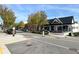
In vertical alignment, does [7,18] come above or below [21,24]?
above

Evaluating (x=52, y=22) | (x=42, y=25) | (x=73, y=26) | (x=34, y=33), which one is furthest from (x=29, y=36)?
(x=73, y=26)

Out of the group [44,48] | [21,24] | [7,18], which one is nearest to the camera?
[44,48]

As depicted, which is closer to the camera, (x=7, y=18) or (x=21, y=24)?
(x=21, y=24)

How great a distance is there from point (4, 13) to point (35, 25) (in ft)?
19.3

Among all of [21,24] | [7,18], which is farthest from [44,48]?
[7,18]

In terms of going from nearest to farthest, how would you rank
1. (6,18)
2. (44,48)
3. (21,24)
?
(44,48), (21,24), (6,18)

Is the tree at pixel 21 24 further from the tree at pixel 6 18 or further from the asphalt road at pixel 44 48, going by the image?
the asphalt road at pixel 44 48

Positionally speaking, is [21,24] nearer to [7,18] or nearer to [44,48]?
[7,18]

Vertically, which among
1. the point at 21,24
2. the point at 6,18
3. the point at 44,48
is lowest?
the point at 44,48

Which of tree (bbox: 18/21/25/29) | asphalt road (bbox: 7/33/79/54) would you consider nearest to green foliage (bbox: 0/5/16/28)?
tree (bbox: 18/21/25/29)

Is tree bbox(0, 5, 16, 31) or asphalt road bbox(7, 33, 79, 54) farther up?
tree bbox(0, 5, 16, 31)

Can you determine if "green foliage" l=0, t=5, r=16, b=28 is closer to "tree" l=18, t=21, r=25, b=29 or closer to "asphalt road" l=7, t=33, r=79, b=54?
"tree" l=18, t=21, r=25, b=29
